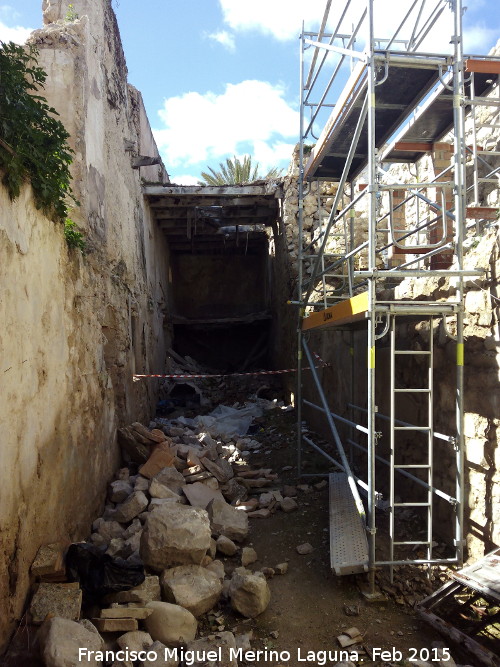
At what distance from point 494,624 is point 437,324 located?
2.33m

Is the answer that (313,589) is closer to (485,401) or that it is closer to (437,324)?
(485,401)

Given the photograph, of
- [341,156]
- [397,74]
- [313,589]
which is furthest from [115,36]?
[313,589]

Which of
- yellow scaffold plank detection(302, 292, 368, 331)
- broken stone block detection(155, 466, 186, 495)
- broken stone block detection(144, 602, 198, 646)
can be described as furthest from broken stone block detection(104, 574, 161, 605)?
yellow scaffold plank detection(302, 292, 368, 331)

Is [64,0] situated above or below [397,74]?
above

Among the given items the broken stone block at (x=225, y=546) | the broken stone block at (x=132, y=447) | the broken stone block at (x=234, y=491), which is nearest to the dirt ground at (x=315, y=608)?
the broken stone block at (x=225, y=546)

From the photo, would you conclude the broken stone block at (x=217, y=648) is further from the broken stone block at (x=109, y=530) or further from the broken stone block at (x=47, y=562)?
the broken stone block at (x=109, y=530)

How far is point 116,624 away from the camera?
3207 mm

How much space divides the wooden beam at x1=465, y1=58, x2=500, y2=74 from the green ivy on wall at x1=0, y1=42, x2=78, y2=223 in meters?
3.87

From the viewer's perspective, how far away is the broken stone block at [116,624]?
318 centimetres

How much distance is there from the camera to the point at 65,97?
550 centimetres

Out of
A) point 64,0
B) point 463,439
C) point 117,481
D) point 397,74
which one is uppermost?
point 64,0

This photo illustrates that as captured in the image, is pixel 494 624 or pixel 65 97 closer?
pixel 494 624

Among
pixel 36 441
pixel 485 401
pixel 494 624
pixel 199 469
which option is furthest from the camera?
pixel 199 469

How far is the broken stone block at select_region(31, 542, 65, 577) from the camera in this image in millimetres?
3307
